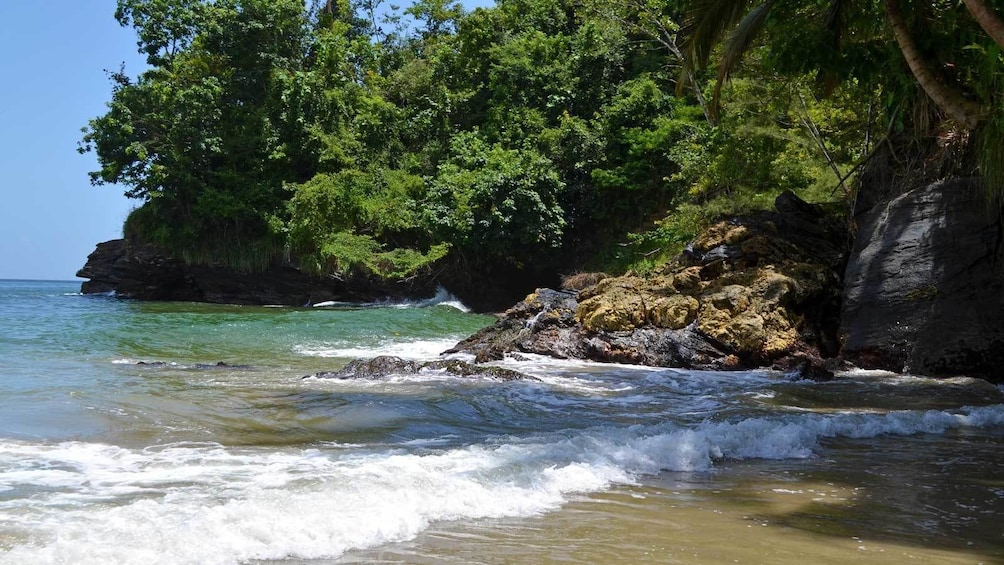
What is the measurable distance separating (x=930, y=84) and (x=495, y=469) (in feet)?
17.8

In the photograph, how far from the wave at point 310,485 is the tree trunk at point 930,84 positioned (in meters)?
2.90

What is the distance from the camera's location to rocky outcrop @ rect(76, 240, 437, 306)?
2945 cm

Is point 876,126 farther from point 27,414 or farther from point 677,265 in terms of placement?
point 27,414

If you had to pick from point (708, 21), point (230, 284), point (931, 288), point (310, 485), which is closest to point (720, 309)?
point (931, 288)

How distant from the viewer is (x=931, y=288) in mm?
12016

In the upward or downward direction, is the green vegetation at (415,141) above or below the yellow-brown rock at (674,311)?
above

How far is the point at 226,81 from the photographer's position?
31.3 meters

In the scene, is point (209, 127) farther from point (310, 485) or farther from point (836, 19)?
point (310, 485)

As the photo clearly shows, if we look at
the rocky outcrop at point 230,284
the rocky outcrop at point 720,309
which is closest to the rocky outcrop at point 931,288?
the rocky outcrop at point 720,309

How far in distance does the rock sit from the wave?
13.4 ft

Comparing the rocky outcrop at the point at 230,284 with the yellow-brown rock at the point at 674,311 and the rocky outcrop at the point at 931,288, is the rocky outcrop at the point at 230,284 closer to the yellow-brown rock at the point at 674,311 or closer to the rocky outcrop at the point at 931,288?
the yellow-brown rock at the point at 674,311

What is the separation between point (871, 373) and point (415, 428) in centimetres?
753

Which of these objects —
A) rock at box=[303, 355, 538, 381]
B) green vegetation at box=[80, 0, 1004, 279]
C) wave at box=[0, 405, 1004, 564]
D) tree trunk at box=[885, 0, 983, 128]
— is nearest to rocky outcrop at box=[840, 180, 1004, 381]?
wave at box=[0, 405, 1004, 564]

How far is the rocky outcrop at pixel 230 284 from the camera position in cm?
2945
